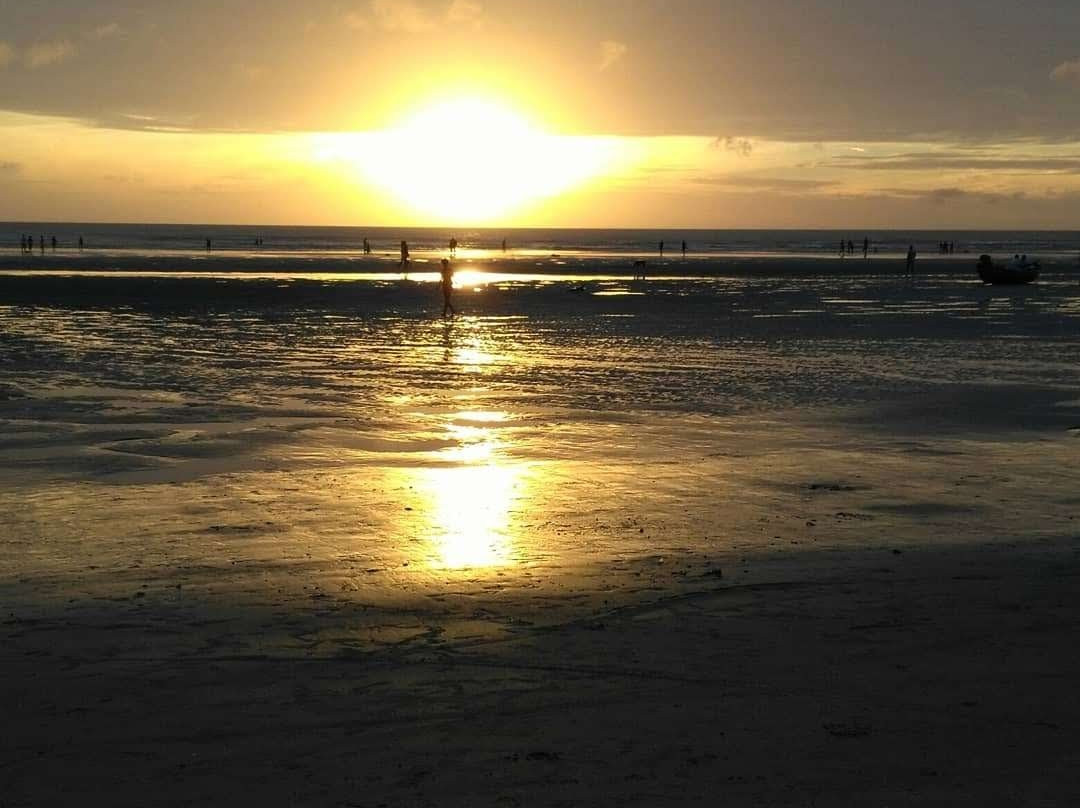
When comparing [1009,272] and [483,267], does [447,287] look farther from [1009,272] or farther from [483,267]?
[483,267]

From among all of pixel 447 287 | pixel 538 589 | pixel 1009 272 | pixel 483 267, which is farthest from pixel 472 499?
pixel 483 267

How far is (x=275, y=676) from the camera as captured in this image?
752 cm

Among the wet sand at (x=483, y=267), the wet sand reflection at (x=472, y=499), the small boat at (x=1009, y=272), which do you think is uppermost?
the small boat at (x=1009, y=272)

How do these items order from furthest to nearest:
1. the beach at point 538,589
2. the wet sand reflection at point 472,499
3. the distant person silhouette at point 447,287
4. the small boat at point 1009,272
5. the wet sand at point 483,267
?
the wet sand at point 483,267
the small boat at point 1009,272
the distant person silhouette at point 447,287
the wet sand reflection at point 472,499
the beach at point 538,589

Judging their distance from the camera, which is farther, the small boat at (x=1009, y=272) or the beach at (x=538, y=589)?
the small boat at (x=1009, y=272)

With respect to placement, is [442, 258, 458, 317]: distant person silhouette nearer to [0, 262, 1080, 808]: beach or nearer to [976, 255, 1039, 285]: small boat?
[0, 262, 1080, 808]: beach

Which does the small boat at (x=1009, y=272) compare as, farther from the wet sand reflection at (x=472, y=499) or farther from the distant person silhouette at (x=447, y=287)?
the wet sand reflection at (x=472, y=499)

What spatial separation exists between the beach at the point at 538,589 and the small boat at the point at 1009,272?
4376 cm

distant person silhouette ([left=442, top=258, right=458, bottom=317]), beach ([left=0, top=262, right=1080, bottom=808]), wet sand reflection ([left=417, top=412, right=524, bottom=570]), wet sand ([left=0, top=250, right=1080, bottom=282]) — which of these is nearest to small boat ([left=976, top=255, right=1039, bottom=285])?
wet sand ([left=0, top=250, right=1080, bottom=282])

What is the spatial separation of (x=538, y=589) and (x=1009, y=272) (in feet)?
201

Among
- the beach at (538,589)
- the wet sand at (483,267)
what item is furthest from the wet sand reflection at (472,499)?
the wet sand at (483,267)

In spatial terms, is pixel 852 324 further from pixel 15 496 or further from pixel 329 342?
pixel 15 496

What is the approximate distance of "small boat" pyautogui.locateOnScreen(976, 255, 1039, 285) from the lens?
213 feet

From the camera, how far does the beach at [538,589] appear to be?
20.7ft
